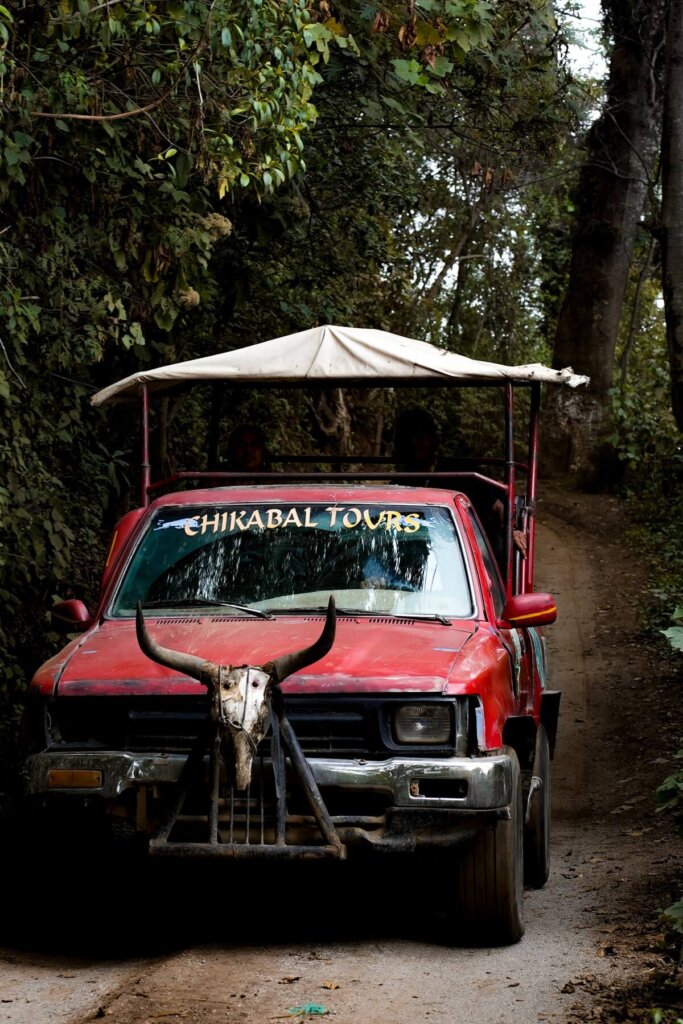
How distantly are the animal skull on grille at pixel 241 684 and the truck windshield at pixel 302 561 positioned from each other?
38.1 inches

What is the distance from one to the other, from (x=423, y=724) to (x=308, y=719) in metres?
0.43

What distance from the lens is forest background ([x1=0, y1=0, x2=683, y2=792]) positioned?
841 cm

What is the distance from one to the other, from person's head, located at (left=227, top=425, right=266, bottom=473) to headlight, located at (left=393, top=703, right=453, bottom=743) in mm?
4081

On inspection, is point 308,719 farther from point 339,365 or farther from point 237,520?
point 339,365

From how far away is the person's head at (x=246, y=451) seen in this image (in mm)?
8867

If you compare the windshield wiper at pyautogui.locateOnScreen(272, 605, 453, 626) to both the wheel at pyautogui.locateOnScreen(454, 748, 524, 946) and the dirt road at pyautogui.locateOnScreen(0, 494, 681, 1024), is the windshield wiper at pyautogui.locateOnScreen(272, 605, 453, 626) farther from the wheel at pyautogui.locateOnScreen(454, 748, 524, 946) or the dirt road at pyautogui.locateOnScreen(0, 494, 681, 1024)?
the dirt road at pyautogui.locateOnScreen(0, 494, 681, 1024)

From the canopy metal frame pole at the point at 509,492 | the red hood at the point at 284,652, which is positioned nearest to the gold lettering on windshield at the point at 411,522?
the red hood at the point at 284,652

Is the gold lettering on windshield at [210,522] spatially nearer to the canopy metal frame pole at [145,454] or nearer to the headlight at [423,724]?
the canopy metal frame pole at [145,454]

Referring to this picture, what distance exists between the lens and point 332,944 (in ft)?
17.0

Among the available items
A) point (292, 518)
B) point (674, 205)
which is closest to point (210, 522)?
point (292, 518)

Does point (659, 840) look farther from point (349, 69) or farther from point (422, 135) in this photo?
point (422, 135)

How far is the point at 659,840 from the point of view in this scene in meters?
7.30

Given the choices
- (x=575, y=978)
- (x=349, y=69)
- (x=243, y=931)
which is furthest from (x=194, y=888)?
(x=349, y=69)

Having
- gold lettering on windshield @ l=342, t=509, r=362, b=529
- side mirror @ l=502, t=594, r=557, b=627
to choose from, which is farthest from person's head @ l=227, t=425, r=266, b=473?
side mirror @ l=502, t=594, r=557, b=627
